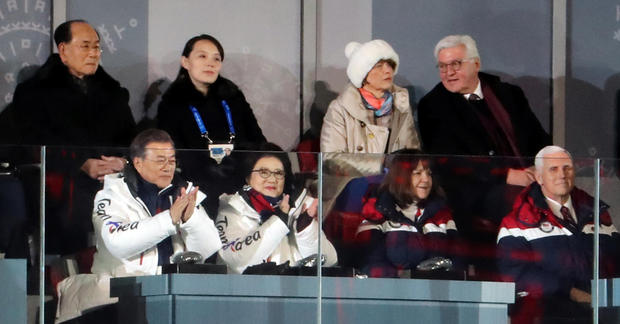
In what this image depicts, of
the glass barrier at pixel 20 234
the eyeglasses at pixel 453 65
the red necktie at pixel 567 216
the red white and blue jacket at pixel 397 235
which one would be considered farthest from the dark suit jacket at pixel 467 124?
the glass barrier at pixel 20 234

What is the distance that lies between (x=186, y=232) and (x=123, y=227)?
0.29m

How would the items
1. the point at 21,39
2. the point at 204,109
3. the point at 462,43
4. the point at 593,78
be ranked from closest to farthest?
the point at 204,109 < the point at 462,43 < the point at 21,39 < the point at 593,78

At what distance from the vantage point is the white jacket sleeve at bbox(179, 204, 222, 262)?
23.4ft

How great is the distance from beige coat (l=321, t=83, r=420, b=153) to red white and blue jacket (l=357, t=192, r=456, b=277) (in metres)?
1.80

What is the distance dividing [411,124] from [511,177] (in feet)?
6.63

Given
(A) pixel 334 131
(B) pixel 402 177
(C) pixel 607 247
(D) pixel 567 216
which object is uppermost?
(A) pixel 334 131

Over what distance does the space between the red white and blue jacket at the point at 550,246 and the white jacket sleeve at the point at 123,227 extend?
1582mm

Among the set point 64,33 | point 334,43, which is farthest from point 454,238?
point 334,43

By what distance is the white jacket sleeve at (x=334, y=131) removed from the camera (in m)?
9.07

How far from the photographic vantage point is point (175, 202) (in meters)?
7.17

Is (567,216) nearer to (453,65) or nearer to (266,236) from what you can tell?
(266,236)

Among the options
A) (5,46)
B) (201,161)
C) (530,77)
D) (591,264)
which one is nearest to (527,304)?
(591,264)

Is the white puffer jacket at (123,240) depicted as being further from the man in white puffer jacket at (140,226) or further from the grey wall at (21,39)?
the grey wall at (21,39)

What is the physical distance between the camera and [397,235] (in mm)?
7273
